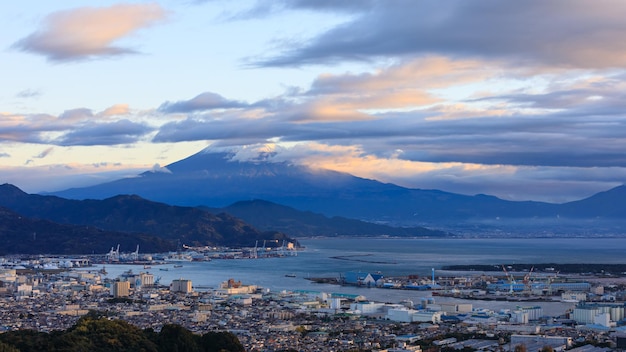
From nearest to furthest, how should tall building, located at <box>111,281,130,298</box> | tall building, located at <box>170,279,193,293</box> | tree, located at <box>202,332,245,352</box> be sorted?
tree, located at <box>202,332,245,352</box> < tall building, located at <box>111,281,130,298</box> < tall building, located at <box>170,279,193,293</box>

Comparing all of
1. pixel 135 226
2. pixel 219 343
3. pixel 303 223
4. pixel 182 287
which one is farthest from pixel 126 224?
pixel 219 343

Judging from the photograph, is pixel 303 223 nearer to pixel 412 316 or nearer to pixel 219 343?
pixel 412 316

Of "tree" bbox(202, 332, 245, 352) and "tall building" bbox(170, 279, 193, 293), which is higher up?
"tall building" bbox(170, 279, 193, 293)

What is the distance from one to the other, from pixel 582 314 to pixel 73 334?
18.2 m

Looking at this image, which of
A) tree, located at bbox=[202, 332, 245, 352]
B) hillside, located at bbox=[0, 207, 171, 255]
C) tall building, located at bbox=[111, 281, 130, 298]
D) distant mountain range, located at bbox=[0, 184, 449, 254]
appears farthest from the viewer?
distant mountain range, located at bbox=[0, 184, 449, 254]

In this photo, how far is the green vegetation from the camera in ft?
61.0

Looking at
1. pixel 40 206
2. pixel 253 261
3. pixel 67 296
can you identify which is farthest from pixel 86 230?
pixel 67 296

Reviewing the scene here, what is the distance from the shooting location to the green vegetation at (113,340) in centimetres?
1859

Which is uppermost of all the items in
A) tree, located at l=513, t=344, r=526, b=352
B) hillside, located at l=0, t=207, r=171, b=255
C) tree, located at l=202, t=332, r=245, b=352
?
hillside, located at l=0, t=207, r=171, b=255

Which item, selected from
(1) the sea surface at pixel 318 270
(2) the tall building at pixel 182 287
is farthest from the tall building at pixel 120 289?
(1) the sea surface at pixel 318 270

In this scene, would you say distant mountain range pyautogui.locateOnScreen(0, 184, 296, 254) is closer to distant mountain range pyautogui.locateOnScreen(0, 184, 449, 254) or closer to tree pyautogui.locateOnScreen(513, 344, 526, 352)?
distant mountain range pyautogui.locateOnScreen(0, 184, 449, 254)

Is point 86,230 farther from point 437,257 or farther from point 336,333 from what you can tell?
point 336,333

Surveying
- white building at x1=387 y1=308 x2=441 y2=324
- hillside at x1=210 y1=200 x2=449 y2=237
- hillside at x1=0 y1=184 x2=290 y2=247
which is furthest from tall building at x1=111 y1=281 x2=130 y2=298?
hillside at x1=210 y1=200 x2=449 y2=237

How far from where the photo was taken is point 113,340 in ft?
63.7
